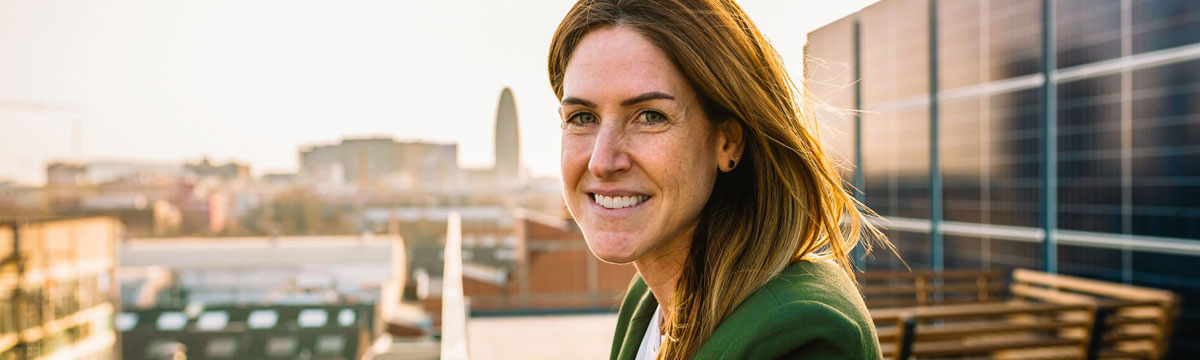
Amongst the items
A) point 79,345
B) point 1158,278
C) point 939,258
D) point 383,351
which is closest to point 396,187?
point 383,351

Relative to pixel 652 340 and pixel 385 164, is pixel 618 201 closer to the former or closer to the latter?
pixel 652 340

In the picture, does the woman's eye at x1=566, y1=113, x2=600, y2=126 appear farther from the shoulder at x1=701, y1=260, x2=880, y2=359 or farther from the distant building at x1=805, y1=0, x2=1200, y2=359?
the distant building at x1=805, y1=0, x2=1200, y2=359

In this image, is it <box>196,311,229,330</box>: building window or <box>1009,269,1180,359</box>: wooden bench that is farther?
<box>196,311,229,330</box>: building window

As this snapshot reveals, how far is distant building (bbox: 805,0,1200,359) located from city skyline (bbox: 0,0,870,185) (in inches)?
85.6

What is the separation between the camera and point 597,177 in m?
0.77

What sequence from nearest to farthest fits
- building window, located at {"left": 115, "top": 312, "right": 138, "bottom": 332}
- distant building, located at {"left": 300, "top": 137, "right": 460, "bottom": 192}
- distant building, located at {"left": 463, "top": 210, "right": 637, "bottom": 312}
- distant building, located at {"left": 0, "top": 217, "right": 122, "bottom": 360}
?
distant building, located at {"left": 463, "top": 210, "right": 637, "bottom": 312}
distant building, located at {"left": 300, "top": 137, "right": 460, "bottom": 192}
distant building, located at {"left": 0, "top": 217, "right": 122, "bottom": 360}
building window, located at {"left": 115, "top": 312, "right": 138, "bottom": 332}

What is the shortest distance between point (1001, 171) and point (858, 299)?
17.1 ft

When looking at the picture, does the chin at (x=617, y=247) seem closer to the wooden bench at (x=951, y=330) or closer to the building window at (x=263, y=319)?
the wooden bench at (x=951, y=330)

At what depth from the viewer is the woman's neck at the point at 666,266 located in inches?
32.5

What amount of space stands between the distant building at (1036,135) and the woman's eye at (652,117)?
2.39 meters

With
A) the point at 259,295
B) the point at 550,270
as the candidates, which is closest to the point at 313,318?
the point at 259,295

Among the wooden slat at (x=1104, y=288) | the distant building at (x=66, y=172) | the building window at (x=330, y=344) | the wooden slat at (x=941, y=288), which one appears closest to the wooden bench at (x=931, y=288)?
the wooden slat at (x=941, y=288)

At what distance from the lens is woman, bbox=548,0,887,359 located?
2.38 feet

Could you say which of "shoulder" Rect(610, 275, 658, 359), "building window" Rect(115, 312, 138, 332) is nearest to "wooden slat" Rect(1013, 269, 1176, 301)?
"shoulder" Rect(610, 275, 658, 359)
